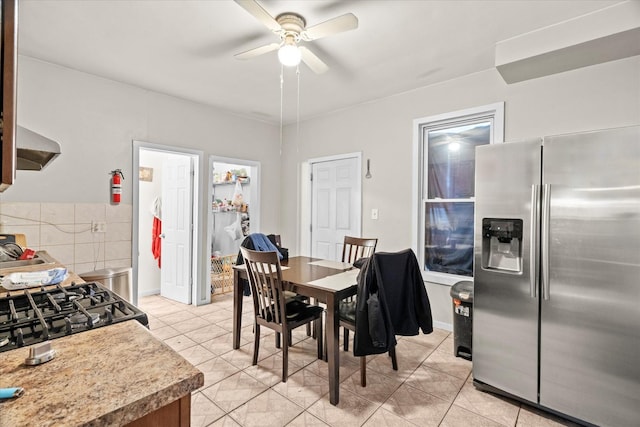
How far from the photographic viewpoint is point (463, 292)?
264cm

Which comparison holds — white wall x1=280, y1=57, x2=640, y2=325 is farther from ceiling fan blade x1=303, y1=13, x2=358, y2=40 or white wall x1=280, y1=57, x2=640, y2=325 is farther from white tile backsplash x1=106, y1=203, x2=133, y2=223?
white tile backsplash x1=106, y1=203, x2=133, y2=223

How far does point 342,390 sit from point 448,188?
2.28m

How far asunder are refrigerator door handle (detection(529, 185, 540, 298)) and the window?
4.00 feet

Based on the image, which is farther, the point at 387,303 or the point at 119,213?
the point at 119,213

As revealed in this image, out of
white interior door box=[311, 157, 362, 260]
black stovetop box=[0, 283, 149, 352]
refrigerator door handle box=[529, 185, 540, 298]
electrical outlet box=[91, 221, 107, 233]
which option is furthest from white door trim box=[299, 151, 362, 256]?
black stovetop box=[0, 283, 149, 352]

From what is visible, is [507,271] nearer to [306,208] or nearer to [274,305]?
[274,305]

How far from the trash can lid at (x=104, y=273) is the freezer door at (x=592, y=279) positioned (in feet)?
11.6

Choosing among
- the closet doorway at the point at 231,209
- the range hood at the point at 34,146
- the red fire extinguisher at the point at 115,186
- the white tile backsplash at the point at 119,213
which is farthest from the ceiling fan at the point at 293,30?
the closet doorway at the point at 231,209

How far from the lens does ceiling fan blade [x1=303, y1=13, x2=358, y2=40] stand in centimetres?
182

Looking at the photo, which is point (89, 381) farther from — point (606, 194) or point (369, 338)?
point (606, 194)

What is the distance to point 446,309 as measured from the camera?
10.9 feet

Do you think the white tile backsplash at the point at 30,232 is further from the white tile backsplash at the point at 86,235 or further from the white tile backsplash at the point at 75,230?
the white tile backsplash at the point at 86,235

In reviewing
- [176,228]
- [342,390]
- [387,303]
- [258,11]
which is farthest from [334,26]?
[176,228]

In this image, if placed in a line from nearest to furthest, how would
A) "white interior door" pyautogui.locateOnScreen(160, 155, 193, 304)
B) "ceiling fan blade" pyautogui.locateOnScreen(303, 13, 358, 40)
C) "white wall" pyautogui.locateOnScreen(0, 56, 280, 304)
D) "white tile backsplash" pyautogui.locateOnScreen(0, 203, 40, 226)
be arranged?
1. "ceiling fan blade" pyautogui.locateOnScreen(303, 13, 358, 40)
2. "white tile backsplash" pyautogui.locateOnScreen(0, 203, 40, 226)
3. "white wall" pyautogui.locateOnScreen(0, 56, 280, 304)
4. "white interior door" pyautogui.locateOnScreen(160, 155, 193, 304)
